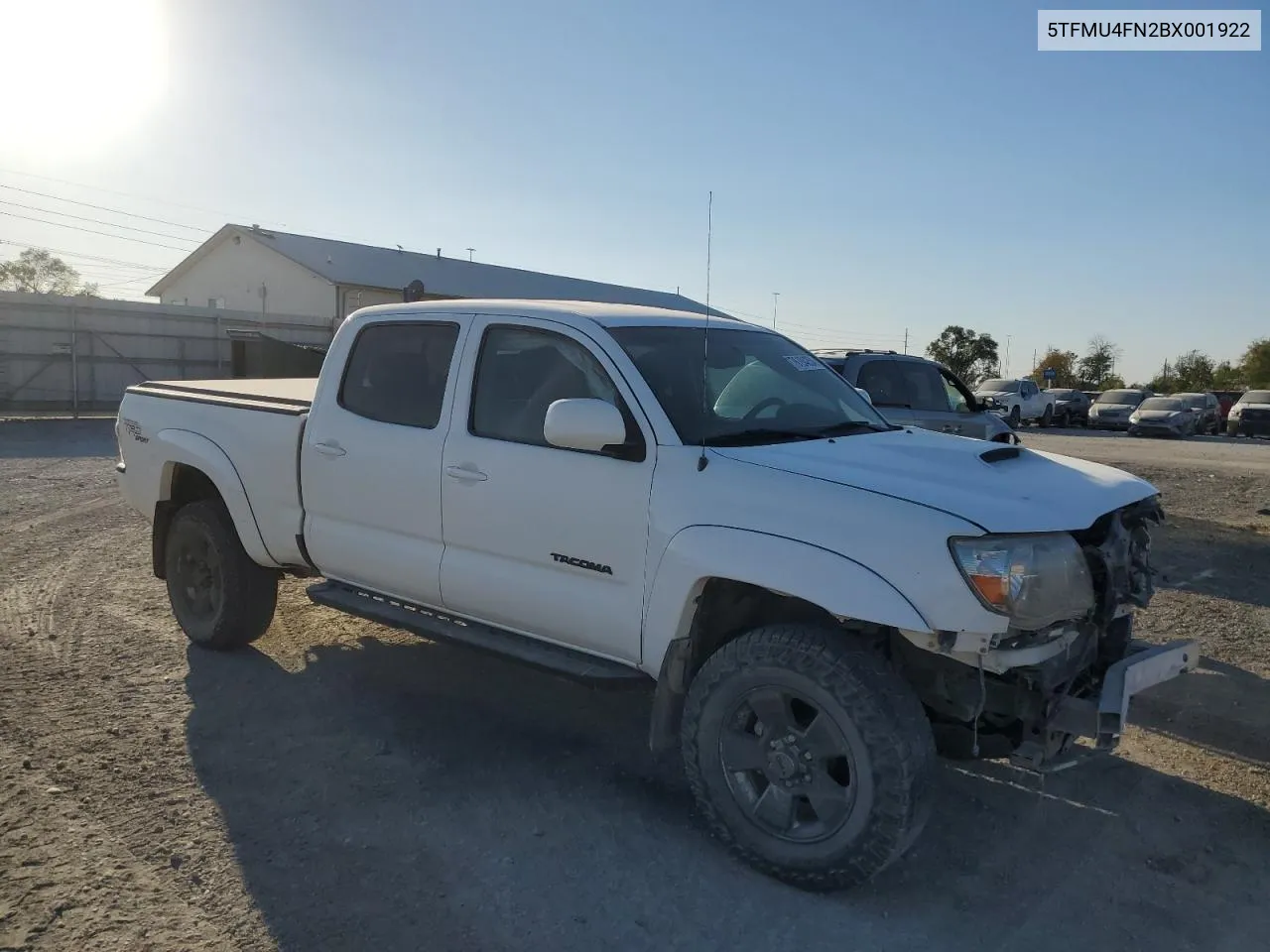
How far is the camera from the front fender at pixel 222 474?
544cm

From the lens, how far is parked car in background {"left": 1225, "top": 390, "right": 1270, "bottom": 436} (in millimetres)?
30062

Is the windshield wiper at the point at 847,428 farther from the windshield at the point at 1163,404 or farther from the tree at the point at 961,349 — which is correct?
the tree at the point at 961,349

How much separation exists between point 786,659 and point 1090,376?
8478 centimetres

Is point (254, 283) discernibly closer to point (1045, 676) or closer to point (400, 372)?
point (400, 372)

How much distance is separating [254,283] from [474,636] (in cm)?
3718

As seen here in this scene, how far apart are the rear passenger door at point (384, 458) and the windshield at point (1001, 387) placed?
31333 millimetres

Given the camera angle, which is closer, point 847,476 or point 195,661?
point 847,476

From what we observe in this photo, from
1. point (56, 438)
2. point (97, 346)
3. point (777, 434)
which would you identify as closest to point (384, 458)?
point (777, 434)

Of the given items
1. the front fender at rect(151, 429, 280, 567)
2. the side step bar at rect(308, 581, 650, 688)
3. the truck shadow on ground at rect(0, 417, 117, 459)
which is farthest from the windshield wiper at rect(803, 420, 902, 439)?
the truck shadow on ground at rect(0, 417, 117, 459)

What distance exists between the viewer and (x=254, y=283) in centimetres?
3800

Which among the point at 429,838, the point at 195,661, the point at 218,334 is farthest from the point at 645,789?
the point at 218,334

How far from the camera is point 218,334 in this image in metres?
25.8

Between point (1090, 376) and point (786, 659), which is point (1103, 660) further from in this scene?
point (1090, 376)

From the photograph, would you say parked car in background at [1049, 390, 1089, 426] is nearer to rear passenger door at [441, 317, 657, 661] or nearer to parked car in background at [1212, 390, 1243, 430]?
parked car in background at [1212, 390, 1243, 430]
